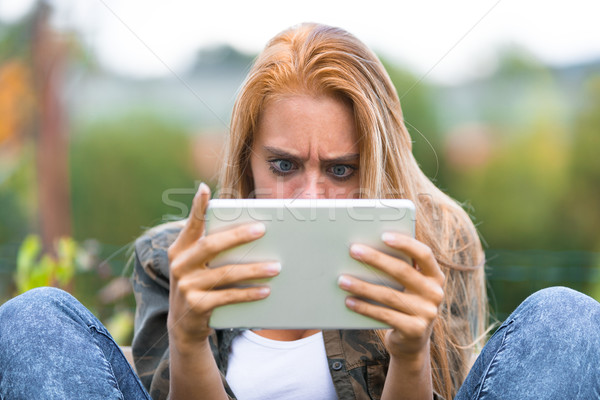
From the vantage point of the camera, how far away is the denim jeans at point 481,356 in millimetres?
1278

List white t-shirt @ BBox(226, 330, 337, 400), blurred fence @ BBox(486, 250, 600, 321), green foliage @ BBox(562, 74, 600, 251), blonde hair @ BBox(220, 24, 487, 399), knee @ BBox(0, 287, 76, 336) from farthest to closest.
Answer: green foliage @ BBox(562, 74, 600, 251)
blurred fence @ BBox(486, 250, 600, 321)
blonde hair @ BBox(220, 24, 487, 399)
white t-shirt @ BBox(226, 330, 337, 400)
knee @ BBox(0, 287, 76, 336)

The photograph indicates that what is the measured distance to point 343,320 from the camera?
1.33 meters

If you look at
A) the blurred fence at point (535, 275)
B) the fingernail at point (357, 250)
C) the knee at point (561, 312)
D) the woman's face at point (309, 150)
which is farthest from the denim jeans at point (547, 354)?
the blurred fence at point (535, 275)

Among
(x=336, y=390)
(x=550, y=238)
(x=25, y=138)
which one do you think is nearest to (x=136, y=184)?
(x=25, y=138)

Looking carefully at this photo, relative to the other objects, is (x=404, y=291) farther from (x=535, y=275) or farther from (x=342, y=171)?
(x=535, y=275)

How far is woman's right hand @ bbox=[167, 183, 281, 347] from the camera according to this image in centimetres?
126

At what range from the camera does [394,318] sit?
1.30 meters

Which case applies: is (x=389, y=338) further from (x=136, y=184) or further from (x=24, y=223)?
(x=24, y=223)

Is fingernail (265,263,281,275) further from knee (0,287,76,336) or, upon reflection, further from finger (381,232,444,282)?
knee (0,287,76,336)

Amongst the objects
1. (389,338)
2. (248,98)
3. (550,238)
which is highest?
(248,98)

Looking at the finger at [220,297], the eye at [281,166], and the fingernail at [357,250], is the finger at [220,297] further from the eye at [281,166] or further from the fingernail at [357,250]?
the eye at [281,166]

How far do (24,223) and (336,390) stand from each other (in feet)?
17.6

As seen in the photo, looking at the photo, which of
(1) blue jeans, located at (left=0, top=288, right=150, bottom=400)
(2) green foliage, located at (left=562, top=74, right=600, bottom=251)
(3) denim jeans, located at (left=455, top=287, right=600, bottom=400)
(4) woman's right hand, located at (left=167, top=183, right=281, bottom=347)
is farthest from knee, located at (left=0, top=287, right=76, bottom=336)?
(2) green foliage, located at (left=562, top=74, right=600, bottom=251)

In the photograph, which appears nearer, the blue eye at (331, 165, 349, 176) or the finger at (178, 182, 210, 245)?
the finger at (178, 182, 210, 245)
